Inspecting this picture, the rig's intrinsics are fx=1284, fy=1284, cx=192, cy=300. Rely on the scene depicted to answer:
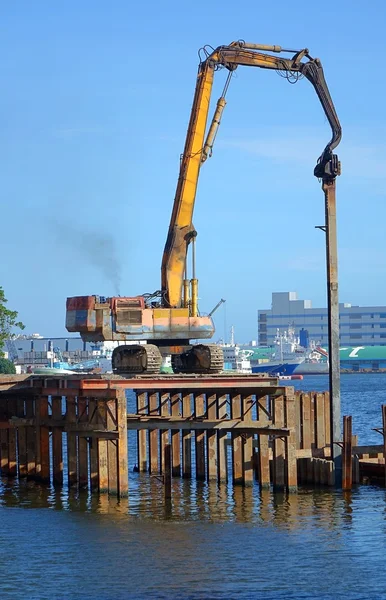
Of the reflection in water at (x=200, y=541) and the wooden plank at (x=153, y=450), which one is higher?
the wooden plank at (x=153, y=450)

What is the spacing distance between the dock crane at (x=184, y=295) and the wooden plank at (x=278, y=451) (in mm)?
5262

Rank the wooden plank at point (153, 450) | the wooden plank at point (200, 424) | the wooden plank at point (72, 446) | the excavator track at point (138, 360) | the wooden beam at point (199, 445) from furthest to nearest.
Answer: the wooden plank at point (153, 450), the wooden beam at point (199, 445), the excavator track at point (138, 360), the wooden plank at point (72, 446), the wooden plank at point (200, 424)

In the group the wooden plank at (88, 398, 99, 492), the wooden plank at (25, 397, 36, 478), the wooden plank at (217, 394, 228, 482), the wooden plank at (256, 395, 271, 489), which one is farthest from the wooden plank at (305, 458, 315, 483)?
the wooden plank at (25, 397, 36, 478)

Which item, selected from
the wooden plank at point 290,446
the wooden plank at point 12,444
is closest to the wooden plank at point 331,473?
the wooden plank at point 290,446

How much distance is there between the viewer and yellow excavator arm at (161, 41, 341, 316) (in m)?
47.3

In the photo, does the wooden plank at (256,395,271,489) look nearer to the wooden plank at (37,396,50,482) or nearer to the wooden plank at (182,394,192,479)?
the wooden plank at (182,394,192,479)

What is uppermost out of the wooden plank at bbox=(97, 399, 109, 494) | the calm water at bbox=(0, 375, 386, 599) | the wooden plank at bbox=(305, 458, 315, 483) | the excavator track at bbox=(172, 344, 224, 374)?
the excavator track at bbox=(172, 344, 224, 374)

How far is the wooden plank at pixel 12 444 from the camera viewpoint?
4788cm

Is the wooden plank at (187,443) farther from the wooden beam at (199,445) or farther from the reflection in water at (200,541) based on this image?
the reflection in water at (200,541)

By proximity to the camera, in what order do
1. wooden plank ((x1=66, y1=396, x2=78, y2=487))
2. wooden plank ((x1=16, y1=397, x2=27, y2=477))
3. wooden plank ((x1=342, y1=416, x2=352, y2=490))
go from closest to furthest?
wooden plank ((x1=342, y1=416, x2=352, y2=490)), wooden plank ((x1=66, y1=396, x2=78, y2=487)), wooden plank ((x1=16, y1=397, x2=27, y2=477))

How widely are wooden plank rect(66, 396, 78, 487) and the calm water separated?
0.67 meters

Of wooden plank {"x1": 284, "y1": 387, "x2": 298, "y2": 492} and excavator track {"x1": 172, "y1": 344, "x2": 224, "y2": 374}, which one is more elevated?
excavator track {"x1": 172, "y1": 344, "x2": 224, "y2": 374}

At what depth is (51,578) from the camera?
30.4m

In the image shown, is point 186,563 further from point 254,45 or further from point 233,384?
point 254,45
